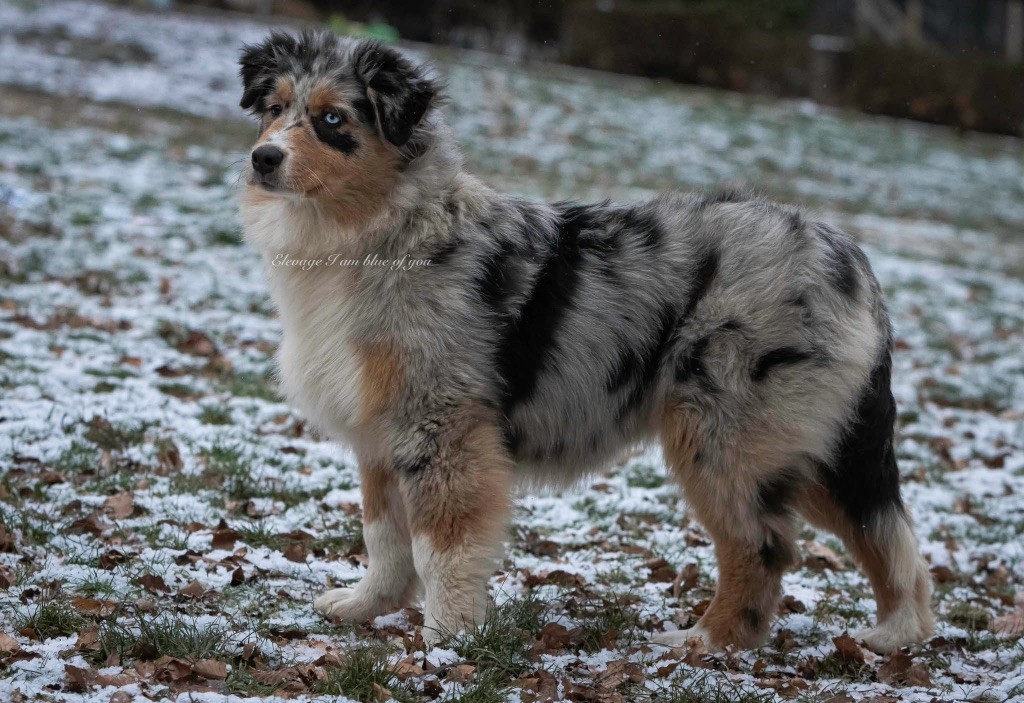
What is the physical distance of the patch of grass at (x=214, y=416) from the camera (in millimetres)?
6508

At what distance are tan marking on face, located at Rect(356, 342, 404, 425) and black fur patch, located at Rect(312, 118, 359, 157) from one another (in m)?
0.82

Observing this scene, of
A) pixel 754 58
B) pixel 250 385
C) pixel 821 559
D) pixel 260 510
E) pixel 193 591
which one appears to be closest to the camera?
pixel 193 591

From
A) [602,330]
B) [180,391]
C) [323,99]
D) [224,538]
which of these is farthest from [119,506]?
[602,330]

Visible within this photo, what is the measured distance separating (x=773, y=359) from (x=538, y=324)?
99 centimetres

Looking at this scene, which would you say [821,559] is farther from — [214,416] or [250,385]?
[250,385]

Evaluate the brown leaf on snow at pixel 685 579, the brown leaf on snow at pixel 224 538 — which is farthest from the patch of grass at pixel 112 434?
the brown leaf on snow at pixel 685 579

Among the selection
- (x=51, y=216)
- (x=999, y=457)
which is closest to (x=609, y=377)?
(x=999, y=457)

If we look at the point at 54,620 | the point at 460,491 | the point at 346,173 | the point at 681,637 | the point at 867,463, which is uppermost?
the point at 346,173

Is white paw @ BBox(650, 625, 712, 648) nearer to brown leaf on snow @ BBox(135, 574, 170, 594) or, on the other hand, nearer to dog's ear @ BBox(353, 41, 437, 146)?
brown leaf on snow @ BBox(135, 574, 170, 594)

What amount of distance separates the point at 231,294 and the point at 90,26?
490 inches

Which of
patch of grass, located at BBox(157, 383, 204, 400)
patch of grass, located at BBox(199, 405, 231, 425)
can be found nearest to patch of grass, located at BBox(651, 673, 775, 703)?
patch of grass, located at BBox(199, 405, 231, 425)

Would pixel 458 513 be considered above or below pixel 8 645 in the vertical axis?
above

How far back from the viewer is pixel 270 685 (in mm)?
3596

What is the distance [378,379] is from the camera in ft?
13.5
